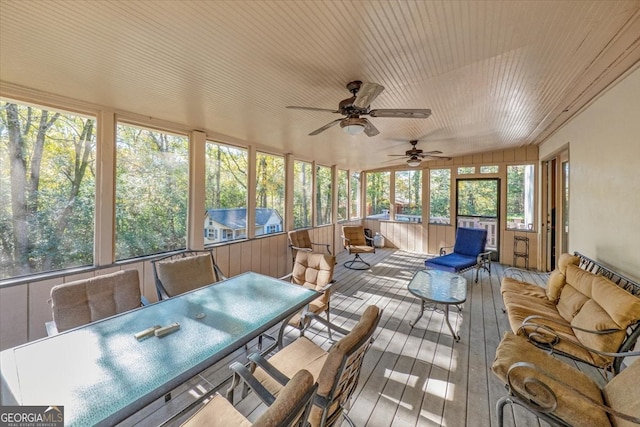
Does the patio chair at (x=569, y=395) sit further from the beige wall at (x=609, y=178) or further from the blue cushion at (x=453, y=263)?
the blue cushion at (x=453, y=263)


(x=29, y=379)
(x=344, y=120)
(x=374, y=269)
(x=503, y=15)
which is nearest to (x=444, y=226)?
(x=374, y=269)

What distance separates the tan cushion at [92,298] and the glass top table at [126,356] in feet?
1.16

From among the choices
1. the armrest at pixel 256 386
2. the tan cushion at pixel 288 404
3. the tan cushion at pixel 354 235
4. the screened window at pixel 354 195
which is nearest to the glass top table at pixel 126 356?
the armrest at pixel 256 386

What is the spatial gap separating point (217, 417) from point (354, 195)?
724 centimetres

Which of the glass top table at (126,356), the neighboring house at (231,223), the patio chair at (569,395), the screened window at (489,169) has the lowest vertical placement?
the patio chair at (569,395)

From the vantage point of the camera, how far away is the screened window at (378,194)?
300 inches

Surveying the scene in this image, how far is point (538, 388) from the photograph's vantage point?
1391 millimetres

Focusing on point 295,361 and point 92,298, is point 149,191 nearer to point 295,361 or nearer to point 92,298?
point 92,298

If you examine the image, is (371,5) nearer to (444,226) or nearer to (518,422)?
(518,422)

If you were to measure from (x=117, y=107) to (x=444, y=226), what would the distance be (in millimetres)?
6830

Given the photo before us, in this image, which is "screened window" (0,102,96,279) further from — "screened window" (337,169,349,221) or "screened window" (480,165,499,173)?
"screened window" (480,165,499,173)

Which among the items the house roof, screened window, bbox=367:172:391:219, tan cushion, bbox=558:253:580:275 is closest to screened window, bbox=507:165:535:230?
screened window, bbox=367:172:391:219

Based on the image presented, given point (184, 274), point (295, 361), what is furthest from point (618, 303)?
point (184, 274)

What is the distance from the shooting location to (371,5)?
4.48 ft
